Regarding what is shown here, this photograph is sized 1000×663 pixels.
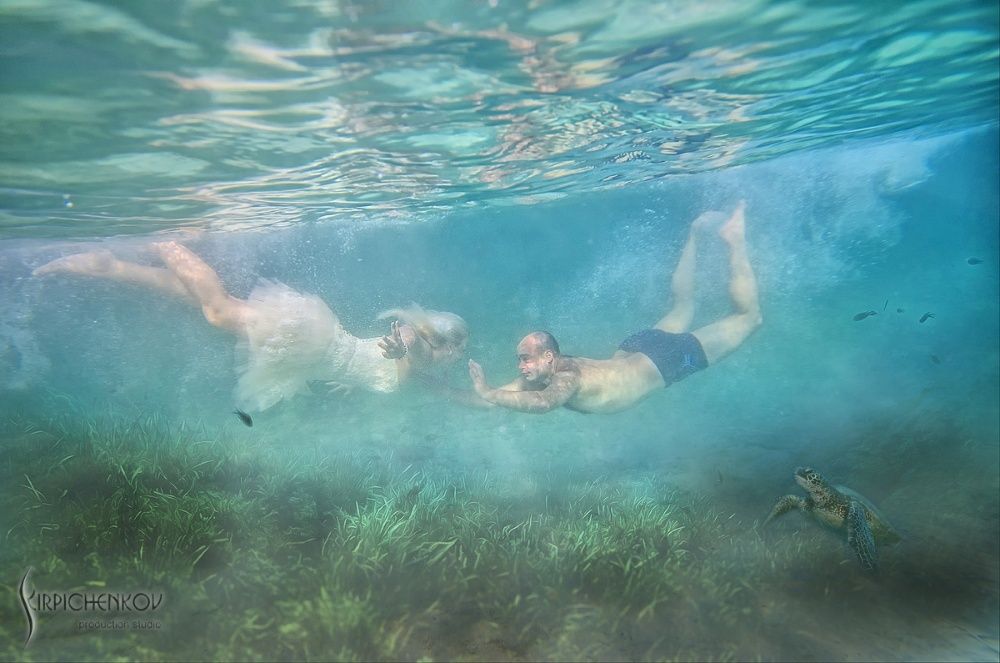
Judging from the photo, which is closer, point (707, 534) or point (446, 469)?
point (707, 534)

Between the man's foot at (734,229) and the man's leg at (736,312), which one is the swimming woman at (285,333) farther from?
the man's foot at (734,229)

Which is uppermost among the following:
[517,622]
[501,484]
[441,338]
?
[441,338]

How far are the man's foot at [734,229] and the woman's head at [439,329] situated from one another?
347 inches

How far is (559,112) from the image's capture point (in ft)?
30.3

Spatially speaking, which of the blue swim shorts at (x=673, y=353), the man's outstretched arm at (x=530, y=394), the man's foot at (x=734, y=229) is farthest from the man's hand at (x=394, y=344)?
the man's foot at (x=734, y=229)

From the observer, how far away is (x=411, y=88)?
24.1 ft

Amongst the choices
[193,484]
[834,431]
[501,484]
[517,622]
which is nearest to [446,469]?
[501,484]

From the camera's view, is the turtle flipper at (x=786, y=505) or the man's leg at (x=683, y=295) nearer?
the turtle flipper at (x=786, y=505)

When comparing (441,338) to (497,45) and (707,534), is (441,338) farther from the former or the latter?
(707,534)

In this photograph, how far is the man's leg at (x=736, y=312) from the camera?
11.3m

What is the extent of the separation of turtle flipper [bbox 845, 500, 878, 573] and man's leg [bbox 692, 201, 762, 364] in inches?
227

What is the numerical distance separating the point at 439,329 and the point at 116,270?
6805 mm

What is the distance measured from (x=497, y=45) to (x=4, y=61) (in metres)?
6.32

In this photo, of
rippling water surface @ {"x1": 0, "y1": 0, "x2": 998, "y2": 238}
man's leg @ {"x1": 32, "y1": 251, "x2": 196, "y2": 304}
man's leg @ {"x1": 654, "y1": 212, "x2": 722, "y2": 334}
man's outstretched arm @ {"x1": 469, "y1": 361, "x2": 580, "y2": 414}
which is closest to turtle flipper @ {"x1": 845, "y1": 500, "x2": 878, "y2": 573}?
man's outstretched arm @ {"x1": 469, "y1": 361, "x2": 580, "y2": 414}
